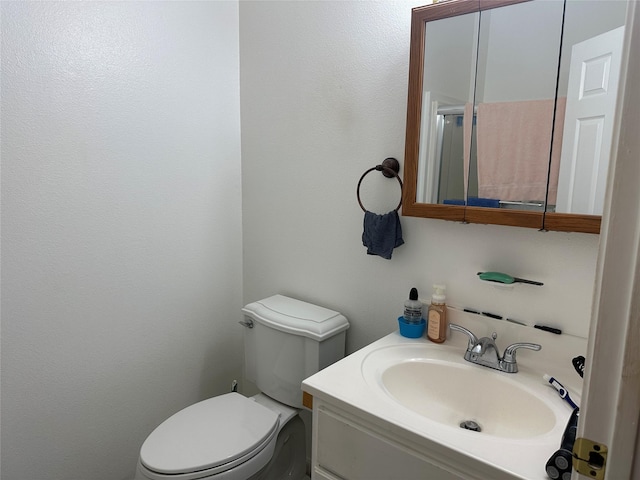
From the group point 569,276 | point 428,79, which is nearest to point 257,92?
point 428,79

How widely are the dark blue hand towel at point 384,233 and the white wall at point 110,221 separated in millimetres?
785

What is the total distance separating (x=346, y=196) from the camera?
162 cm

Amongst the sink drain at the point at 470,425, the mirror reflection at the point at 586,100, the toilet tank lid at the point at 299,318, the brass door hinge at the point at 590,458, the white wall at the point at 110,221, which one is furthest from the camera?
the toilet tank lid at the point at 299,318

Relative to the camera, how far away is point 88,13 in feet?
4.67

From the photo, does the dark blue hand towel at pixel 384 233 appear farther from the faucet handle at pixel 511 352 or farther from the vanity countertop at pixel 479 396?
the faucet handle at pixel 511 352

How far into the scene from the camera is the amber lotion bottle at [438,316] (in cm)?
133

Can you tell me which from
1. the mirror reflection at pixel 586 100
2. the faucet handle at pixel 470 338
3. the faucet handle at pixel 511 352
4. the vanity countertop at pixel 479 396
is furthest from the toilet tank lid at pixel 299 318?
the mirror reflection at pixel 586 100

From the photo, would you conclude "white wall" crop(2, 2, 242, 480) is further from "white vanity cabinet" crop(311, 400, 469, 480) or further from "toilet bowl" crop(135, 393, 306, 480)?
"white vanity cabinet" crop(311, 400, 469, 480)

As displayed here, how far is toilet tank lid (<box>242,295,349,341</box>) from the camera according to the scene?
154 cm

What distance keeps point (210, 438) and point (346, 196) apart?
95cm

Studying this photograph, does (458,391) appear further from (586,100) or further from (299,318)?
(586,100)

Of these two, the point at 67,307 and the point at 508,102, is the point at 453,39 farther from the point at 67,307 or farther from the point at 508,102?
the point at 67,307

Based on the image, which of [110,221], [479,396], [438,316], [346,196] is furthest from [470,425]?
[110,221]

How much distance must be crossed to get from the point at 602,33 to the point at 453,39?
→ 37 cm
